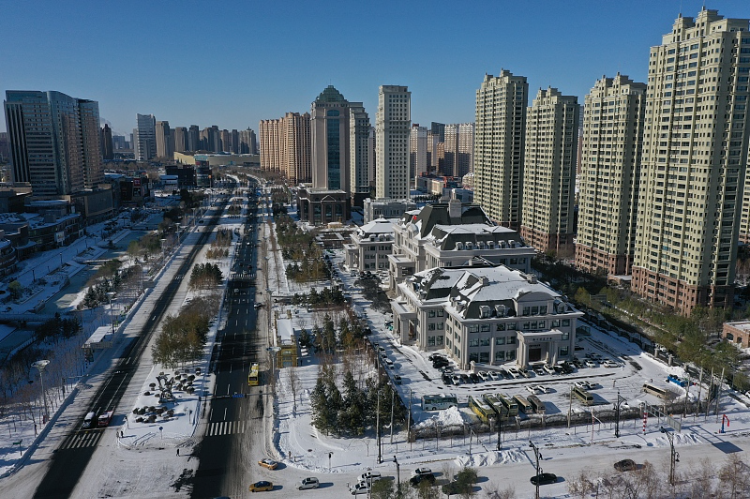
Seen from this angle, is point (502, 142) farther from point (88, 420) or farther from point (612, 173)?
point (88, 420)

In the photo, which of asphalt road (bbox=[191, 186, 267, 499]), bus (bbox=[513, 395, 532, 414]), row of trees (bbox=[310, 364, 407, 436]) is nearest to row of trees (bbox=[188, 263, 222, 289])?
asphalt road (bbox=[191, 186, 267, 499])

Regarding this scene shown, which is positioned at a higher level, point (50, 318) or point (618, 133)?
point (618, 133)

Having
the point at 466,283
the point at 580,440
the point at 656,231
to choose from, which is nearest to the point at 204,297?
the point at 466,283

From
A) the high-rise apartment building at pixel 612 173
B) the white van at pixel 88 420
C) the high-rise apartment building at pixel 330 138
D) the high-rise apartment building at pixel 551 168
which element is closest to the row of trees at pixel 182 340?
the white van at pixel 88 420

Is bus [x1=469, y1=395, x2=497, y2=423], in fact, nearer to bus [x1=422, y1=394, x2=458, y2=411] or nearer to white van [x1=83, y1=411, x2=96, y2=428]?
bus [x1=422, y1=394, x2=458, y2=411]

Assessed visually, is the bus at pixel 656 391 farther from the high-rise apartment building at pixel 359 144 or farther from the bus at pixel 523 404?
the high-rise apartment building at pixel 359 144

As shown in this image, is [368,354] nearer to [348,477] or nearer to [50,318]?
[348,477]
